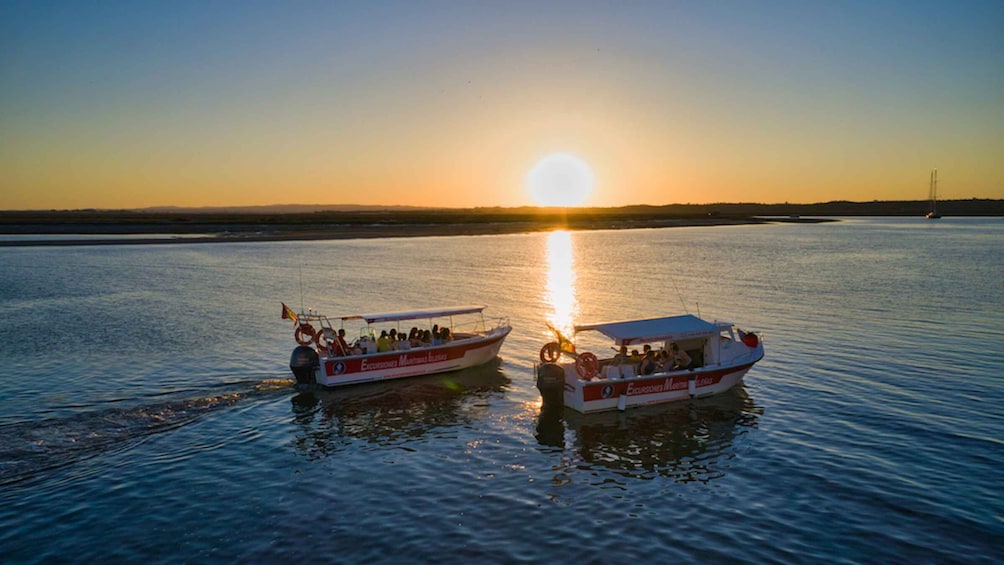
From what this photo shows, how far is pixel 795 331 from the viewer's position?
35.4 m

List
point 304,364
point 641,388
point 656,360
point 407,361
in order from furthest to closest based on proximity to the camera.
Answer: point 407,361
point 304,364
point 656,360
point 641,388

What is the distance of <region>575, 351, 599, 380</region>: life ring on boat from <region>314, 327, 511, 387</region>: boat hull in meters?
7.06

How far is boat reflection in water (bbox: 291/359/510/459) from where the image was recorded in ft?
69.1

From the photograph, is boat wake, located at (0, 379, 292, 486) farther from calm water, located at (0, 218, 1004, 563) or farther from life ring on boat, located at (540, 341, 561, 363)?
life ring on boat, located at (540, 341, 561, 363)

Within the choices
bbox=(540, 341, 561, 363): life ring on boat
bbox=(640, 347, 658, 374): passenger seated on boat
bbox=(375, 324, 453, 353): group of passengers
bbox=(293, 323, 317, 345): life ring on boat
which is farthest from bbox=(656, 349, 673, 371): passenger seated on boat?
bbox=(293, 323, 317, 345): life ring on boat

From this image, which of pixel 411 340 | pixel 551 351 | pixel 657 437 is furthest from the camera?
pixel 411 340

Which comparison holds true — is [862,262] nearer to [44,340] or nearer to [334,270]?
[334,270]

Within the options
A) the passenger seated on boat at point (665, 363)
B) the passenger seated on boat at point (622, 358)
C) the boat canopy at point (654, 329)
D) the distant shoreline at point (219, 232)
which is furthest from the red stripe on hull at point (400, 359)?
the distant shoreline at point (219, 232)

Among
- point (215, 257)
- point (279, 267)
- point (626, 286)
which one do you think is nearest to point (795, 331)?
point (626, 286)

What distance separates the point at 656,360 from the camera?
24938 mm

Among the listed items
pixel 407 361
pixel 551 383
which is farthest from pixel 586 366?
pixel 407 361

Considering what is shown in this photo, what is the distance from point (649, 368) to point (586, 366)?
2526 mm

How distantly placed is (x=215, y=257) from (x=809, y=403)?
72976 mm

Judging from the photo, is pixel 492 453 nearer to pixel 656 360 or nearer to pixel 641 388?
pixel 641 388
